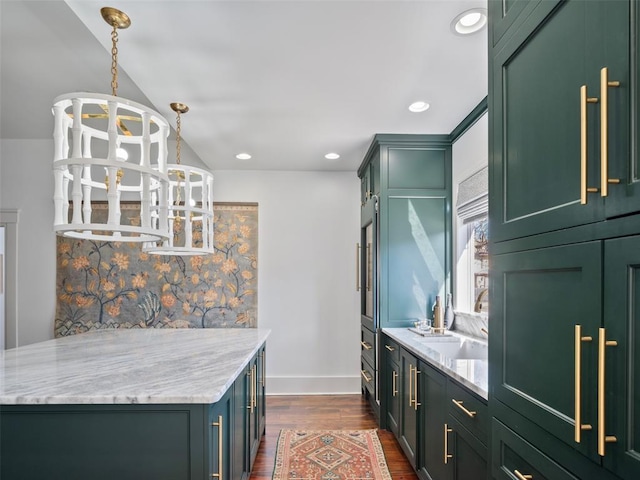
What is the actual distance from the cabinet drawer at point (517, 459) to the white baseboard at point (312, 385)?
3.42 metres

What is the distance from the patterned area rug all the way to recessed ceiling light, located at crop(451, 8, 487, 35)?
8.74 feet

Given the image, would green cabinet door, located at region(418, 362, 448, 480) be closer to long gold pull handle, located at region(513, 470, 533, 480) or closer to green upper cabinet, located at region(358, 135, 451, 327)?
long gold pull handle, located at region(513, 470, 533, 480)

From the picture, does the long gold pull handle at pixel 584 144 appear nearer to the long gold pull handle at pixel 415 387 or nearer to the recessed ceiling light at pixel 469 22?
the recessed ceiling light at pixel 469 22

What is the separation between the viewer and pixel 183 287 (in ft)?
14.7

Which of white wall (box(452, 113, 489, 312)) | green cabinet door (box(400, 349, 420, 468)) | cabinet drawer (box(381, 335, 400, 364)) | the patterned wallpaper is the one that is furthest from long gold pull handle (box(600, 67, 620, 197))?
the patterned wallpaper

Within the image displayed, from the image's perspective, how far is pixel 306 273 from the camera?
4.67 m

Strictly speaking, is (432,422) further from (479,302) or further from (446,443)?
(479,302)

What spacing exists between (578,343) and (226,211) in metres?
4.14

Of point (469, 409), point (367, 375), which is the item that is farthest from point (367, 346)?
point (469, 409)

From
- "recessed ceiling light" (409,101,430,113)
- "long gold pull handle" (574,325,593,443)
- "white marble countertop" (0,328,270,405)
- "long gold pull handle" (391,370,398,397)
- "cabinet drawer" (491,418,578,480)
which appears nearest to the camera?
"long gold pull handle" (574,325,593,443)

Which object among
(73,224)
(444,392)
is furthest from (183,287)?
(444,392)

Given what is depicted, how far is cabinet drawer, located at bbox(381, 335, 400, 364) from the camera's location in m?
2.96

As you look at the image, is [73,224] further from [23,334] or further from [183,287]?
[23,334]

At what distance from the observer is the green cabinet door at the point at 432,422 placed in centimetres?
204
